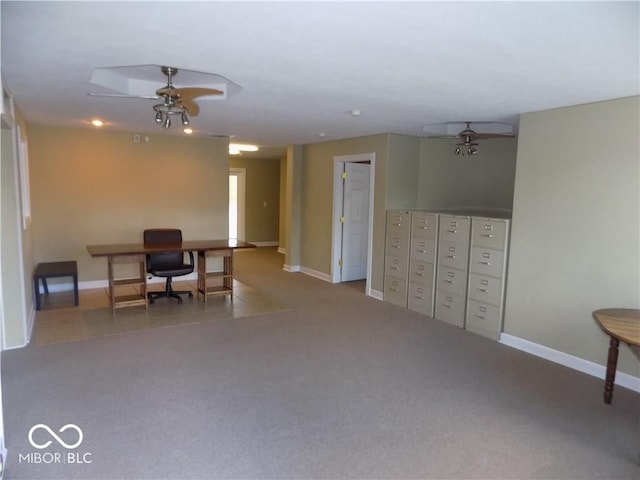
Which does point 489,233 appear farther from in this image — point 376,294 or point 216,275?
point 216,275

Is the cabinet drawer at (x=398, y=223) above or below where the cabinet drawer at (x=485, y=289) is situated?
above

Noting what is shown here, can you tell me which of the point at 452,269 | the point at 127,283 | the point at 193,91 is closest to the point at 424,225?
the point at 452,269

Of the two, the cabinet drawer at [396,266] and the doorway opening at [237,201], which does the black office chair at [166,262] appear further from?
the doorway opening at [237,201]

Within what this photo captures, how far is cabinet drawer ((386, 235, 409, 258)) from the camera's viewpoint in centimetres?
554

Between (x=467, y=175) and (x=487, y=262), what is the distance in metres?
2.47

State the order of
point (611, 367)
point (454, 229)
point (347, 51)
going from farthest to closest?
point (454, 229) < point (611, 367) < point (347, 51)

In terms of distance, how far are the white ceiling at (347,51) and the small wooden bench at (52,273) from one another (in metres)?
2.07

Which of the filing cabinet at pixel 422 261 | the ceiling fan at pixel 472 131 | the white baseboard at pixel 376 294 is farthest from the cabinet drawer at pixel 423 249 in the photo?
the ceiling fan at pixel 472 131

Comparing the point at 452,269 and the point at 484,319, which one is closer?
the point at 484,319

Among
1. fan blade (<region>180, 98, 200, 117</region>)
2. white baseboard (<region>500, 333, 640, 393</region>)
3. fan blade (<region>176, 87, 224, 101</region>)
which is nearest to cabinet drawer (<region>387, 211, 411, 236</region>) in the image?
white baseboard (<region>500, 333, 640, 393</region>)

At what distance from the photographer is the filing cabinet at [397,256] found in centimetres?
555

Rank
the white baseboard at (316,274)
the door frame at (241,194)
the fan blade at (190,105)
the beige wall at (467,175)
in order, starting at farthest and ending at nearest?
the door frame at (241,194) < the white baseboard at (316,274) < the beige wall at (467,175) < the fan blade at (190,105)

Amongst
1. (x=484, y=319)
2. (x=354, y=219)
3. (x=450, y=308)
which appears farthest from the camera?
(x=354, y=219)

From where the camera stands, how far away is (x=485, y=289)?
4.52 metres
